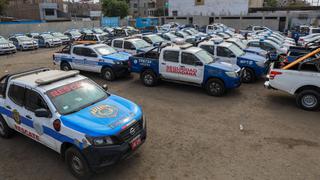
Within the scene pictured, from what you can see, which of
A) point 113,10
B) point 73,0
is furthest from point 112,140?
point 73,0

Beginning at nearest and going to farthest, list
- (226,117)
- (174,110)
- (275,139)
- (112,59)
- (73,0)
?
(275,139)
(226,117)
(174,110)
(112,59)
(73,0)

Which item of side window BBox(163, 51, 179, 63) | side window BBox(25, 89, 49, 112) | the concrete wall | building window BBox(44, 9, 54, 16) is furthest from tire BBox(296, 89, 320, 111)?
building window BBox(44, 9, 54, 16)

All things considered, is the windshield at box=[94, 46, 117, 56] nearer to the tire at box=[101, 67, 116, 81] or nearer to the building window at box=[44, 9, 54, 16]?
the tire at box=[101, 67, 116, 81]

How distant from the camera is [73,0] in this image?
107 metres

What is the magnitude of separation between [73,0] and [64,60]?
106 meters

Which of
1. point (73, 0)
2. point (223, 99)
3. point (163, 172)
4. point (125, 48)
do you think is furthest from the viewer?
point (73, 0)

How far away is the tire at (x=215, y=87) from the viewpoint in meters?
9.74

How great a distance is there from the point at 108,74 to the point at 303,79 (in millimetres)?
8538

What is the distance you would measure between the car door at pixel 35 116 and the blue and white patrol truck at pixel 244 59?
9.01 meters

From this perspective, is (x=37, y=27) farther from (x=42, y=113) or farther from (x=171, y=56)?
(x=42, y=113)

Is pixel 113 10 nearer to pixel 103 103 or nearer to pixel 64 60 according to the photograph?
pixel 64 60

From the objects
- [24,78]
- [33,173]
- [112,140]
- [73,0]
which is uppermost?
[73,0]

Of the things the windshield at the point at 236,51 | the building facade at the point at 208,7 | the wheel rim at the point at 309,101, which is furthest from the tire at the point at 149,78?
the building facade at the point at 208,7

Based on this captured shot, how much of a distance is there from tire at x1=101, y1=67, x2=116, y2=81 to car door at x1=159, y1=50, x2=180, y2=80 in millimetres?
2794
